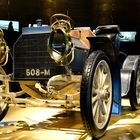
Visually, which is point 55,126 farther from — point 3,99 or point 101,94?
point 101,94

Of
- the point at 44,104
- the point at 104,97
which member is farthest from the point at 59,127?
the point at 104,97

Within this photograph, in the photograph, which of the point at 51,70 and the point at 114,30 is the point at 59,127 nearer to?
the point at 51,70

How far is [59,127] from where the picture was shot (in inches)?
177

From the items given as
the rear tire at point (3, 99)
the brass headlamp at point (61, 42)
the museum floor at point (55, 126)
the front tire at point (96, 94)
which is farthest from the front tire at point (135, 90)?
the rear tire at point (3, 99)

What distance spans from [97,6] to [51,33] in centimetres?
625

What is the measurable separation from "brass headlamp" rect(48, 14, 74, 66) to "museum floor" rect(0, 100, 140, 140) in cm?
82

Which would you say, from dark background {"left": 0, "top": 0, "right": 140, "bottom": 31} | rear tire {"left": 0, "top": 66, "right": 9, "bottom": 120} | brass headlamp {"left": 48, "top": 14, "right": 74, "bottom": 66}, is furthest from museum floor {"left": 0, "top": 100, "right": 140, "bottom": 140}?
dark background {"left": 0, "top": 0, "right": 140, "bottom": 31}

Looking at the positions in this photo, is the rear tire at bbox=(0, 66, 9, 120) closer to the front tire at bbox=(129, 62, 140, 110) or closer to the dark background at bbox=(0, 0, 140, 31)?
the front tire at bbox=(129, 62, 140, 110)

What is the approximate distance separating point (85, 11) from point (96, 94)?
6472 millimetres

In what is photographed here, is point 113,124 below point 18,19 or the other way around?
below

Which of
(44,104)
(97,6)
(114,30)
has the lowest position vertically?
(44,104)

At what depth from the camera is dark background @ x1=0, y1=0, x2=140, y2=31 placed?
387 inches

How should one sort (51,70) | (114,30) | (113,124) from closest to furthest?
1. (51,70)
2. (113,124)
3. (114,30)

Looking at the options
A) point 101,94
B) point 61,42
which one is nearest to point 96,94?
point 101,94
